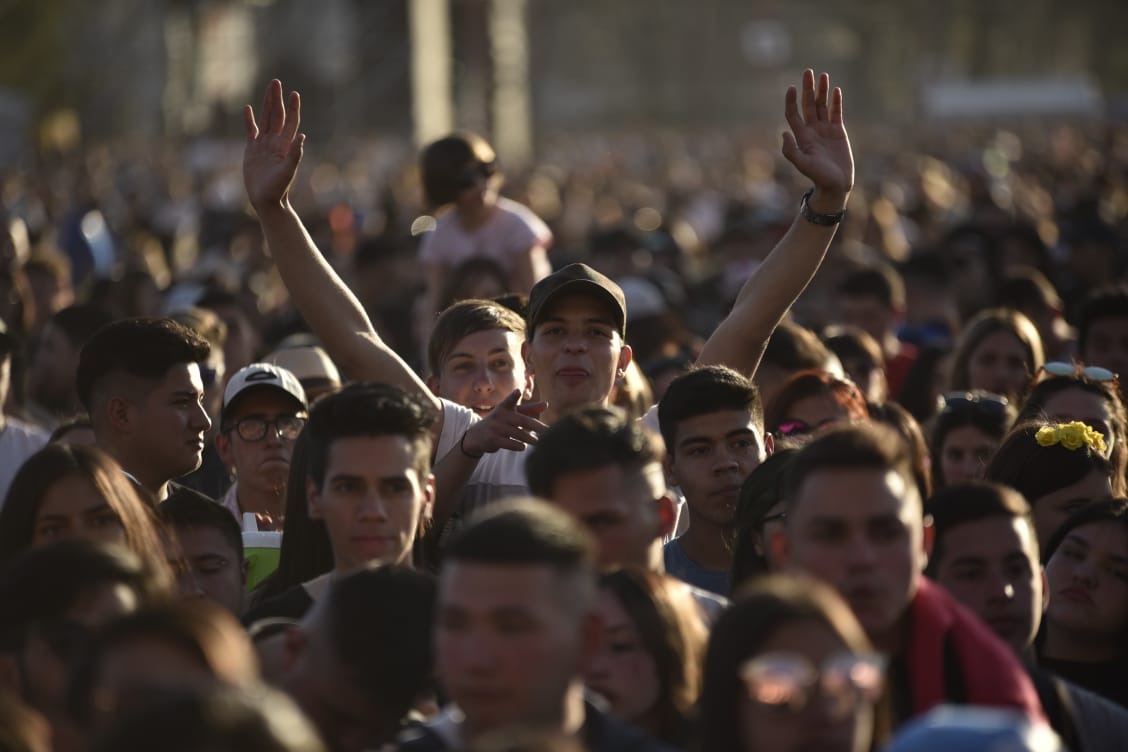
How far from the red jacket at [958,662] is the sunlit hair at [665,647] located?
483 mm

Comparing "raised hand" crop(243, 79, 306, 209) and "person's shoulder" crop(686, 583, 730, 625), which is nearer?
"person's shoulder" crop(686, 583, 730, 625)

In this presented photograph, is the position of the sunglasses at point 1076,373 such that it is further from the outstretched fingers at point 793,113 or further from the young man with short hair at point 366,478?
the young man with short hair at point 366,478

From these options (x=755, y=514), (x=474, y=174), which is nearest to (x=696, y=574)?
(x=755, y=514)

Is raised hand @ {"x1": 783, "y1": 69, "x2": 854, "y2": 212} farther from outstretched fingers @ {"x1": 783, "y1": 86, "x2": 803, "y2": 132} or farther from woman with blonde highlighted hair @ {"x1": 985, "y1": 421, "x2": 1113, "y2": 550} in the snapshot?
woman with blonde highlighted hair @ {"x1": 985, "y1": 421, "x2": 1113, "y2": 550}

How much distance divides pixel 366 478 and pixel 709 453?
1309 mm

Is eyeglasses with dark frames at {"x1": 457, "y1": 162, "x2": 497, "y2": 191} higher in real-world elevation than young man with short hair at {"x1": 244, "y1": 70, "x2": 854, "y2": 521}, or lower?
higher

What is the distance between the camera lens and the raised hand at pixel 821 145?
24.0 feet

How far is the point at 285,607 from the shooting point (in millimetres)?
5816

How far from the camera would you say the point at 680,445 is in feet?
22.7

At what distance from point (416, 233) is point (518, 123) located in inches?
2100

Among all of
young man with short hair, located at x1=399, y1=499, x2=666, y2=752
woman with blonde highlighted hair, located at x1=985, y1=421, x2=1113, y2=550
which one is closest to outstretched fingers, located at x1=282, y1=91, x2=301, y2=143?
woman with blonde highlighted hair, located at x1=985, y1=421, x2=1113, y2=550

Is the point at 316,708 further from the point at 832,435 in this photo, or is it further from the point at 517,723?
the point at 832,435

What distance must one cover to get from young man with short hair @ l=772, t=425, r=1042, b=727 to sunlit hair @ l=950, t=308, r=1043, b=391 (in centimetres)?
509

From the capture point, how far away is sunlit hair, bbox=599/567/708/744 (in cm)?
514
